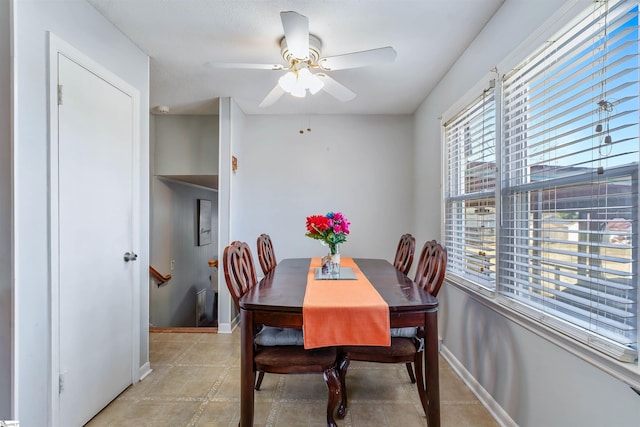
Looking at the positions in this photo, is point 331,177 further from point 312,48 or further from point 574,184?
point 574,184

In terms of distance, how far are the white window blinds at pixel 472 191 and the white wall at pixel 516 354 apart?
18cm

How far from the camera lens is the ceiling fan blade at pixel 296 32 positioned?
1427 mm

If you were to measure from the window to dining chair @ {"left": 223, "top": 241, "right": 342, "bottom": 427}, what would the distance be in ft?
3.44

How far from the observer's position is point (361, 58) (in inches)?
68.5

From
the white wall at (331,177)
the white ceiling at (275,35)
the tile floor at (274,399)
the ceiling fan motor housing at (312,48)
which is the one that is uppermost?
the white ceiling at (275,35)

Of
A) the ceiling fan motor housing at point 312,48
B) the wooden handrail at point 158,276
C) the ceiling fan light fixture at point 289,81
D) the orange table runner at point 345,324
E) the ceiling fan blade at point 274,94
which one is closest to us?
the orange table runner at point 345,324

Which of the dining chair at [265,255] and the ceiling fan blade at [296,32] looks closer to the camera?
the ceiling fan blade at [296,32]

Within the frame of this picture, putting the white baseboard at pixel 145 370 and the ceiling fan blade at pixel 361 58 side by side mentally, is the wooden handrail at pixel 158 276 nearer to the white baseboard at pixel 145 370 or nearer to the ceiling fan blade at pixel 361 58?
the white baseboard at pixel 145 370

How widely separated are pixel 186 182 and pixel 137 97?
2151 millimetres

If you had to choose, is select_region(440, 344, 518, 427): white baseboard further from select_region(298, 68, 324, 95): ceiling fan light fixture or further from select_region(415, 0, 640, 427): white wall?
select_region(298, 68, 324, 95): ceiling fan light fixture

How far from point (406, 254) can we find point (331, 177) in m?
1.48

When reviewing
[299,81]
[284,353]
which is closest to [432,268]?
[284,353]

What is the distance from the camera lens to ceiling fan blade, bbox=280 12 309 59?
1.43m

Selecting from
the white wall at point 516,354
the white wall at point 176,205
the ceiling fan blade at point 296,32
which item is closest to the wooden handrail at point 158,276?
the white wall at point 176,205
